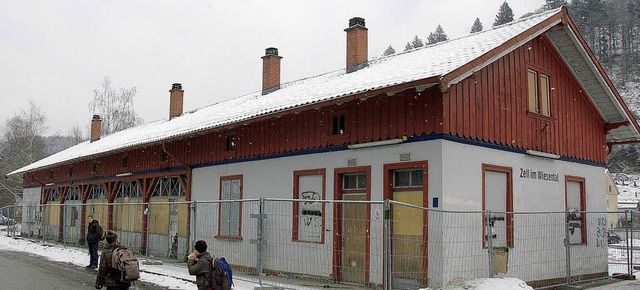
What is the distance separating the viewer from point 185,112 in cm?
2991

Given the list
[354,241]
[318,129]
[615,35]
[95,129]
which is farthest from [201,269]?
[615,35]

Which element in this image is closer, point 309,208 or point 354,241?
point 354,241

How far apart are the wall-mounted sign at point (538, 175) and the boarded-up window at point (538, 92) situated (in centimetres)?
147

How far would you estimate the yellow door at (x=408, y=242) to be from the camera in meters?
Answer: 11.7

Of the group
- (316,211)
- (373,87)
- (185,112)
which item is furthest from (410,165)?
(185,112)

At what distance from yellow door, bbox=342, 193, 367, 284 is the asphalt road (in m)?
4.18

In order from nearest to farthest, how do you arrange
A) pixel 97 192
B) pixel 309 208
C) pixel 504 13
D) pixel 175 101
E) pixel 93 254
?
pixel 309 208, pixel 93 254, pixel 97 192, pixel 175 101, pixel 504 13

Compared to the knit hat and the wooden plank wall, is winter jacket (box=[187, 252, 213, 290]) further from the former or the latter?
the wooden plank wall

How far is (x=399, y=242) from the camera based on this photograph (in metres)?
12.2

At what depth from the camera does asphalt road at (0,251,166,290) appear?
1294 cm

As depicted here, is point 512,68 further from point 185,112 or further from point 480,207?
point 185,112

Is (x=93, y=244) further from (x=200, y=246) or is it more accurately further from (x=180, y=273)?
(x=200, y=246)

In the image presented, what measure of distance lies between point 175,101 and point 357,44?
14338 mm

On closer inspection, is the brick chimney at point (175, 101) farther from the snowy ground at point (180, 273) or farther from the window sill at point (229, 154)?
the window sill at point (229, 154)
